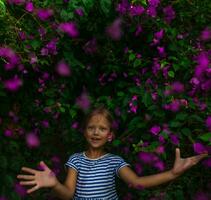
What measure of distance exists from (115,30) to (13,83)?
2.28ft

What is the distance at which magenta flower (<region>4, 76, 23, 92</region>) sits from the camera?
11.9 ft

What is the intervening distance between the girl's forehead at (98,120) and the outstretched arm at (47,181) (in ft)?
0.95

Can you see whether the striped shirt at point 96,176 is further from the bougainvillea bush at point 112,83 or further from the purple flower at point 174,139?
the purple flower at point 174,139

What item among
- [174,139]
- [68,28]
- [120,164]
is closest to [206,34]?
[174,139]

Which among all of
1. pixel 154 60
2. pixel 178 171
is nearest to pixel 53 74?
pixel 154 60

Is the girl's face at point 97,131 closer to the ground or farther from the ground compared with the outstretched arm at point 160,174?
farther from the ground

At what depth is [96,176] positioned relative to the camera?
342 centimetres

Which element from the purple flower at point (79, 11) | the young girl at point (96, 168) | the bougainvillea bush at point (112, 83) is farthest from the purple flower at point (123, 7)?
the young girl at point (96, 168)

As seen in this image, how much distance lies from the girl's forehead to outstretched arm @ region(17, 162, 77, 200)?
0.95ft

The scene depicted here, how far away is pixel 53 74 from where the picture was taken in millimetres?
3908

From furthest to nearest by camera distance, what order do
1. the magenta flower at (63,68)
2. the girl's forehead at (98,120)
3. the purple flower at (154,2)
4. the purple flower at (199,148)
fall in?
the magenta flower at (63,68) → the purple flower at (154,2) → the girl's forehead at (98,120) → the purple flower at (199,148)

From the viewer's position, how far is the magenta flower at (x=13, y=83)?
3.62 m

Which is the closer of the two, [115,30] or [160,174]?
[160,174]

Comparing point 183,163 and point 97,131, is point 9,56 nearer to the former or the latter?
point 97,131
